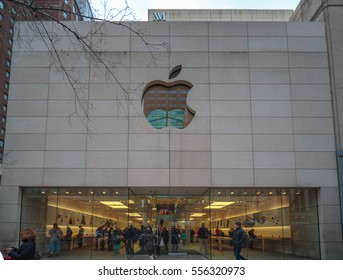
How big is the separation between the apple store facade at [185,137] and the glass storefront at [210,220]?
54mm

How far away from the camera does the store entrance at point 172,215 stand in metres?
22.9

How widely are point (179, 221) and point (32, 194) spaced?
27.7 ft

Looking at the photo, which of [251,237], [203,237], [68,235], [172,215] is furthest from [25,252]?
[172,215]

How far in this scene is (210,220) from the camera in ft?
72.1

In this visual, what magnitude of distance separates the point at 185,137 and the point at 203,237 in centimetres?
568

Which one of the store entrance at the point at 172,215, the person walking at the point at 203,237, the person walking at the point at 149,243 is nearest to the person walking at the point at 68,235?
the store entrance at the point at 172,215

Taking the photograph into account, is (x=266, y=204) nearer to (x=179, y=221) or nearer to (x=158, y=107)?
(x=179, y=221)

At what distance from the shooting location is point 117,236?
71.3ft

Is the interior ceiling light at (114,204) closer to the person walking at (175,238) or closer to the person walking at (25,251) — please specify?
the person walking at (175,238)

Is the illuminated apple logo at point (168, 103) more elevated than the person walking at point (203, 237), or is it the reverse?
the illuminated apple logo at point (168, 103)

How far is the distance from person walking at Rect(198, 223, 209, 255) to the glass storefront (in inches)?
6.4
